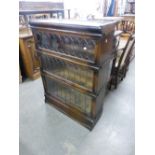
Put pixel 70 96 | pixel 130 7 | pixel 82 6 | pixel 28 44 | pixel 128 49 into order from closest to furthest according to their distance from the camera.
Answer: pixel 70 96, pixel 128 49, pixel 28 44, pixel 82 6, pixel 130 7

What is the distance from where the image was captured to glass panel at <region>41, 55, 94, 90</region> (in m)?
1.44

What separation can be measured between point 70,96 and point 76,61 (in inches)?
21.1

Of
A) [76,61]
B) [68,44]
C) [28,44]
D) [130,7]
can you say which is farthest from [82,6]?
[76,61]

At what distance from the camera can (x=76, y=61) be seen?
1376 mm

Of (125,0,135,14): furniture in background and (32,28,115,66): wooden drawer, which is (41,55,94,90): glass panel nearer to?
(32,28,115,66): wooden drawer

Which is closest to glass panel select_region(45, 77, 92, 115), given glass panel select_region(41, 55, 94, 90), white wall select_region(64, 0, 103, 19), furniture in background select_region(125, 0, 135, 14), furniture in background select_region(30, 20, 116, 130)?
furniture in background select_region(30, 20, 116, 130)

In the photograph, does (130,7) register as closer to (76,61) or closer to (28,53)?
(28,53)

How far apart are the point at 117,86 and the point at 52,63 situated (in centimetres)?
139

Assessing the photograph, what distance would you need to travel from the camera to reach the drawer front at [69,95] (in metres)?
1.60

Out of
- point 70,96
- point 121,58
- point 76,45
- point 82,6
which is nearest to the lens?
point 76,45

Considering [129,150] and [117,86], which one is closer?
[129,150]
